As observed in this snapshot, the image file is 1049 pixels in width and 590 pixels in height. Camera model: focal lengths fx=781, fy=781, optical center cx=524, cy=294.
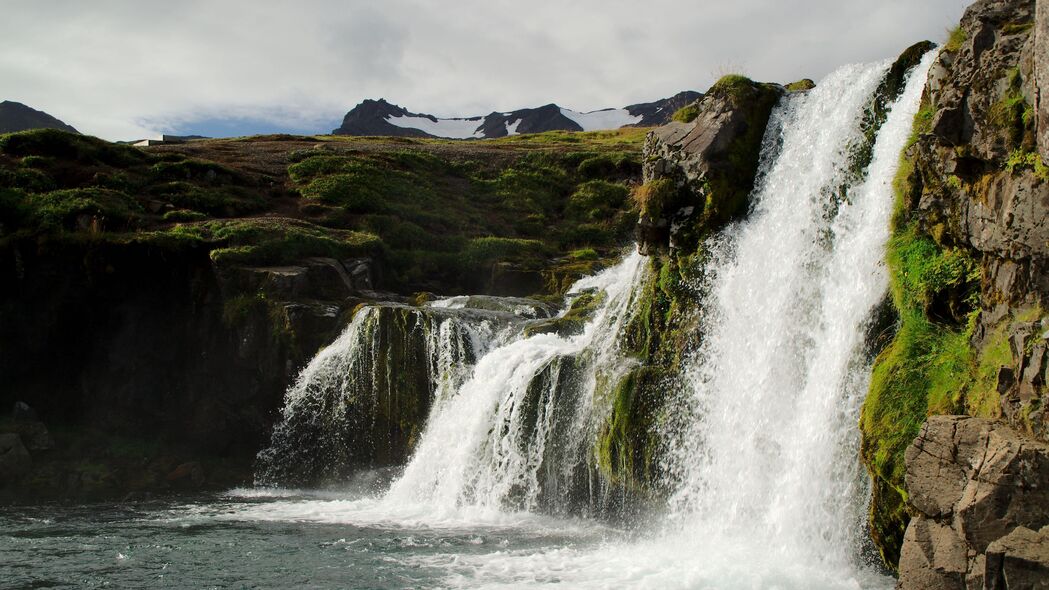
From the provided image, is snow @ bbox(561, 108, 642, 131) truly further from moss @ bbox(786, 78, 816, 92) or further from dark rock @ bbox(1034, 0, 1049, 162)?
dark rock @ bbox(1034, 0, 1049, 162)

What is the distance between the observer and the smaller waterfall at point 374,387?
74.5ft

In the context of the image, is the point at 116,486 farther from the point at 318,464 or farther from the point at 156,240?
the point at 156,240

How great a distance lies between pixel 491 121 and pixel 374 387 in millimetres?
116156

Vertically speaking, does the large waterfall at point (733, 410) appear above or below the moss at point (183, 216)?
below

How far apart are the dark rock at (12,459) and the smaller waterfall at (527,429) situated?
11.7m

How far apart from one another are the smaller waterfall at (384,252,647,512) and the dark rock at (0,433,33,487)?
11.7 meters

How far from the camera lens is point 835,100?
56.0 feet

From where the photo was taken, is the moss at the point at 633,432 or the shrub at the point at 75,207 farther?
the shrub at the point at 75,207

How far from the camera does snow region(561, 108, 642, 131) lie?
5281 inches

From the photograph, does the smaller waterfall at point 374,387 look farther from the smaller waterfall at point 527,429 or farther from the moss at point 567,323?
the smaller waterfall at point 527,429

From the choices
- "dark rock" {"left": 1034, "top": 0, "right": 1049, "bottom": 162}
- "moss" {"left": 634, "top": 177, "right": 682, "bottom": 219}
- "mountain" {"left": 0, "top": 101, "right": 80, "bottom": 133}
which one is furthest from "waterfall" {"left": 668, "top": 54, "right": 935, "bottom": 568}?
"mountain" {"left": 0, "top": 101, "right": 80, "bottom": 133}

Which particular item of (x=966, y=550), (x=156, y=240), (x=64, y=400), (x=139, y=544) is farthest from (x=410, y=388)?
→ (x=966, y=550)

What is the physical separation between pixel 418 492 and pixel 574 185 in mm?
30173

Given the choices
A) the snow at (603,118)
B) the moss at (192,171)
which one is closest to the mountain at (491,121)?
the snow at (603,118)
